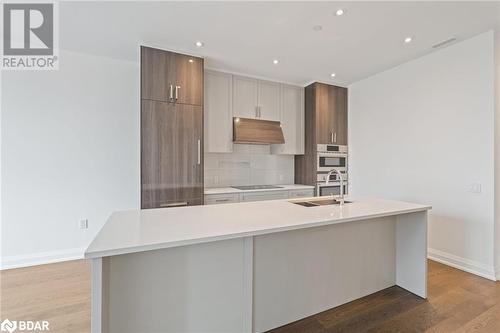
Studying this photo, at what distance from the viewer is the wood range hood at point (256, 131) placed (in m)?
3.68

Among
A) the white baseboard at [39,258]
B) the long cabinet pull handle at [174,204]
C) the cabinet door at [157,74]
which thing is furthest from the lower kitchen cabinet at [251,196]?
the white baseboard at [39,258]

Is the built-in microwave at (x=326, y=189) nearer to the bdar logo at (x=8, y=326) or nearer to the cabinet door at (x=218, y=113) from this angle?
the cabinet door at (x=218, y=113)

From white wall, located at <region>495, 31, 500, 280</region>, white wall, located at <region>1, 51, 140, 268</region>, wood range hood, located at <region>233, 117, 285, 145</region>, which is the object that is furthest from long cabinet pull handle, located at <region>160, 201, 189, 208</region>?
white wall, located at <region>495, 31, 500, 280</region>

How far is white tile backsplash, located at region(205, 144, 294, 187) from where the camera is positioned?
12.7ft

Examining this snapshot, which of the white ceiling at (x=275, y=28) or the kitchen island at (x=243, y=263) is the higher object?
the white ceiling at (x=275, y=28)

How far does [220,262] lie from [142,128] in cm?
202

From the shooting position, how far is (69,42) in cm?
278

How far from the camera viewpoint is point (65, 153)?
2.99m

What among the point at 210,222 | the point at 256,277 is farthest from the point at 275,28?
the point at 256,277

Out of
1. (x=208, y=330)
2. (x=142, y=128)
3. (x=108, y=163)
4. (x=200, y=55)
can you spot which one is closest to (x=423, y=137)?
(x=200, y=55)

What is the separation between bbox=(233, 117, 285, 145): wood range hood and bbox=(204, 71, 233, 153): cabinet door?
0.12 m

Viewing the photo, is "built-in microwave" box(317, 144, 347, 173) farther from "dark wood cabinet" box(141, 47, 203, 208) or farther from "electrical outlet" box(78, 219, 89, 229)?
"electrical outlet" box(78, 219, 89, 229)

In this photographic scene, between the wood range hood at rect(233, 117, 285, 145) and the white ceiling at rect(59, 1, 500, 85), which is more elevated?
the white ceiling at rect(59, 1, 500, 85)

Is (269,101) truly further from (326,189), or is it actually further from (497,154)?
(497,154)
